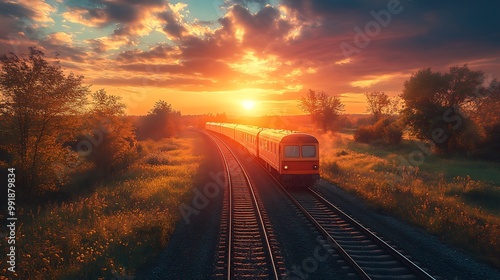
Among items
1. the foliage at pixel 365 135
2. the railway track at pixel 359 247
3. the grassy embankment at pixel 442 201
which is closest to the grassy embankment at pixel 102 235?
the railway track at pixel 359 247

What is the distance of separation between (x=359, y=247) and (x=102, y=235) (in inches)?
323

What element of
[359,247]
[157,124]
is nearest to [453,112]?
[359,247]

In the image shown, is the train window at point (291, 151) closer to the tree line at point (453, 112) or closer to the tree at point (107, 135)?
the tree at point (107, 135)

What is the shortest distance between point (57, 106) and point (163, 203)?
8453 mm

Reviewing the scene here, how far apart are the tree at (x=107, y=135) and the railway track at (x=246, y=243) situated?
13566 mm

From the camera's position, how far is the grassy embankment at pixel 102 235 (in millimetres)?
8398

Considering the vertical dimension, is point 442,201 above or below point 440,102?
below

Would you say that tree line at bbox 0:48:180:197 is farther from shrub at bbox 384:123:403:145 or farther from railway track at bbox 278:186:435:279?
shrub at bbox 384:123:403:145

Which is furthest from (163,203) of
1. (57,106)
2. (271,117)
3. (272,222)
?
(271,117)

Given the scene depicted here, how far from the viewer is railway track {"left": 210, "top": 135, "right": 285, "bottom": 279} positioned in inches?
315

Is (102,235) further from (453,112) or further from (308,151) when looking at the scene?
(453,112)

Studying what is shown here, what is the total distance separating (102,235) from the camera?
10.6 m

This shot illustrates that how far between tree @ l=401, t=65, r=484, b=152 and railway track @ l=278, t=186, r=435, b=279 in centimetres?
3176

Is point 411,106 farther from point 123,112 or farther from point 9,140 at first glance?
point 9,140
